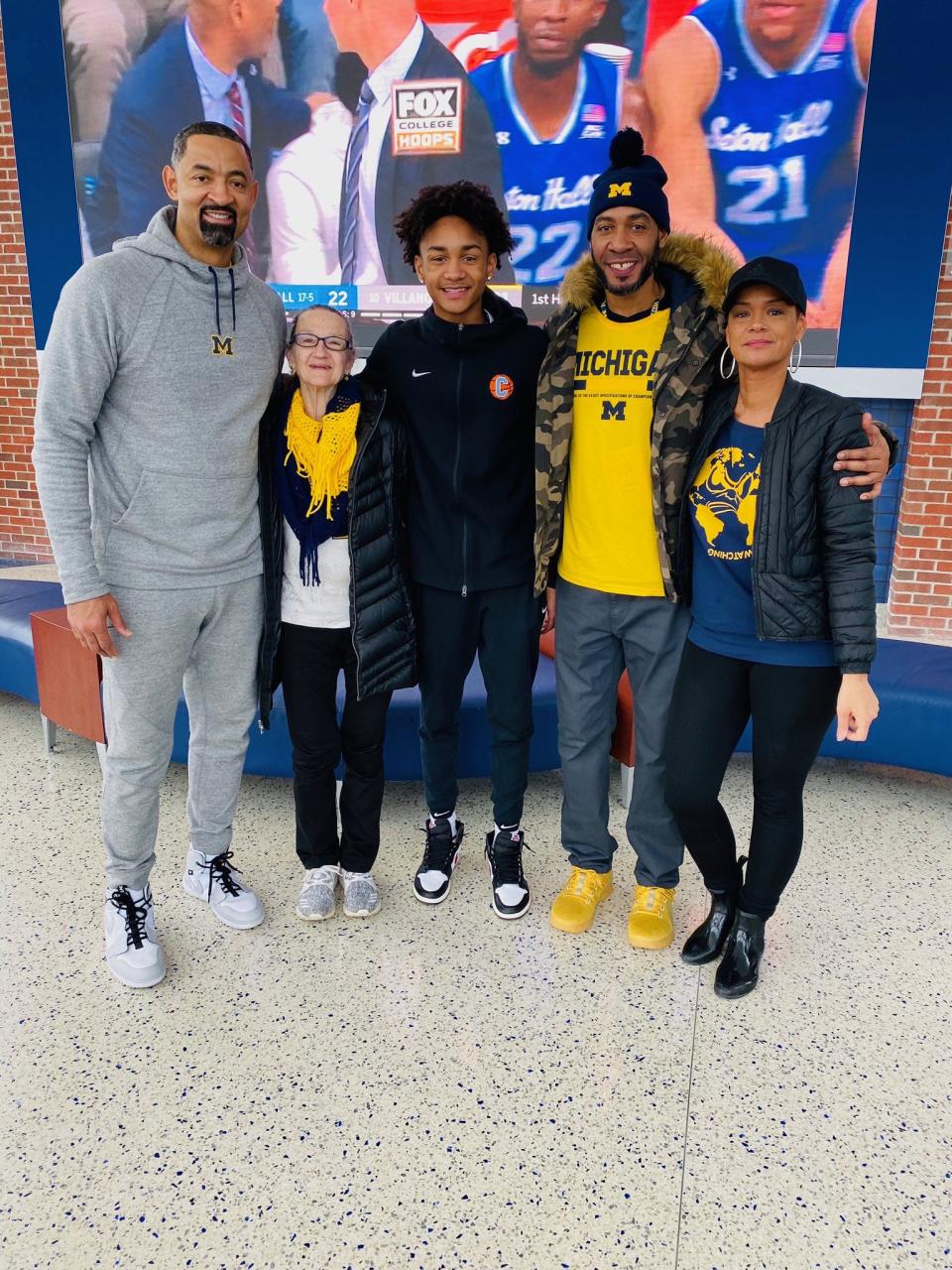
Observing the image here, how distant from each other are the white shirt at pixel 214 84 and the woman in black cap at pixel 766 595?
14.2ft

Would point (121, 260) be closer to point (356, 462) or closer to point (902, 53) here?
point (356, 462)

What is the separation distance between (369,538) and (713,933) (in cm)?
128

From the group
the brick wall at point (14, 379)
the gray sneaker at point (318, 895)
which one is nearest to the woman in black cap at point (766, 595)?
the gray sneaker at point (318, 895)

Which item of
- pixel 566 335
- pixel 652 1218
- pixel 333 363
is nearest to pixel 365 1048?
pixel 652 1218

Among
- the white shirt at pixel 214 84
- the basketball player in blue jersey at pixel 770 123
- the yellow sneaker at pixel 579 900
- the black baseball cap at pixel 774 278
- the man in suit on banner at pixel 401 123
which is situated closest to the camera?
the black baseball cap at pixel 774 278

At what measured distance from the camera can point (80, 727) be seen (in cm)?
288

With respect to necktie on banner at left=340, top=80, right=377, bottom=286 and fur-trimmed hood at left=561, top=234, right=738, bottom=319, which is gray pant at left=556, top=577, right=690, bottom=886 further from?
necktie on banner at left=340, top=80, right=377, bottom=286

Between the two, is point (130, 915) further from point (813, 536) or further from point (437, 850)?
point (813, 536)

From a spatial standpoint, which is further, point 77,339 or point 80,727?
point 80,727

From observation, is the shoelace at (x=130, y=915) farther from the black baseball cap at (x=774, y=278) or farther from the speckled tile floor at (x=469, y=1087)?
the black baseball cap at (x=774, y=278)

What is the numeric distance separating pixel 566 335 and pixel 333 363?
0.54 m

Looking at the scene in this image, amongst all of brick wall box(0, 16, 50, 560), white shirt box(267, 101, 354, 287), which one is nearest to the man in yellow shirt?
white shirt box(267, 101, 354, 287)

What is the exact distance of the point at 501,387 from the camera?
1.99 m

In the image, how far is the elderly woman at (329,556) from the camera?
1928 mm
